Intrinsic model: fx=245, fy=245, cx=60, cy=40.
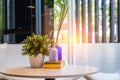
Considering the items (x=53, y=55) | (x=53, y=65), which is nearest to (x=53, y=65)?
(x=53, y=65)

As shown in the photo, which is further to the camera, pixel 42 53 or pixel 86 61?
pixel 86 61

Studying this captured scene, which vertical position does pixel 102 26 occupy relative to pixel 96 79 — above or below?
above

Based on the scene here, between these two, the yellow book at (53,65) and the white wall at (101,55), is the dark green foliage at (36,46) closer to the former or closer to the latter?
the yellow book at (53,65)

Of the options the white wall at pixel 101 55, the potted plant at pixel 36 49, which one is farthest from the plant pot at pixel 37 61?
the white wall at pixel 101 55

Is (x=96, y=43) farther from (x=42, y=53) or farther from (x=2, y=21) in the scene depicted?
(x=42, y=53)

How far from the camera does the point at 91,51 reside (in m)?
4.39

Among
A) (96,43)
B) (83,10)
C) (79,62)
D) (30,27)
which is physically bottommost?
(79,62)

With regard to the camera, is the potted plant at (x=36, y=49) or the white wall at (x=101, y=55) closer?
the potted plant at (x=36, y=49)

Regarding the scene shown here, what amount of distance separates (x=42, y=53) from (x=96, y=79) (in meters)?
0.76

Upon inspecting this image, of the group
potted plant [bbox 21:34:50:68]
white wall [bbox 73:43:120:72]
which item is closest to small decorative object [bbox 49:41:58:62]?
potted plant [bbox 21:34:50:68]

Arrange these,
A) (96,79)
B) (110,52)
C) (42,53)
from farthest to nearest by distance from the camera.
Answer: (110,52), (96,79), (42,53)

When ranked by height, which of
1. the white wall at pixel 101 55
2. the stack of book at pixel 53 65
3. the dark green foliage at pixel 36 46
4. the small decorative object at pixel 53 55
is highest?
Result: the dark green foliage at pixel 36 46

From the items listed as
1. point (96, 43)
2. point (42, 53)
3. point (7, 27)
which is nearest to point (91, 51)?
point (96, 43)

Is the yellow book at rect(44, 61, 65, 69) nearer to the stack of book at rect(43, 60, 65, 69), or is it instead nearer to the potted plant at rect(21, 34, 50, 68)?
the stack of book at rect(43, 60, 65, 69)
